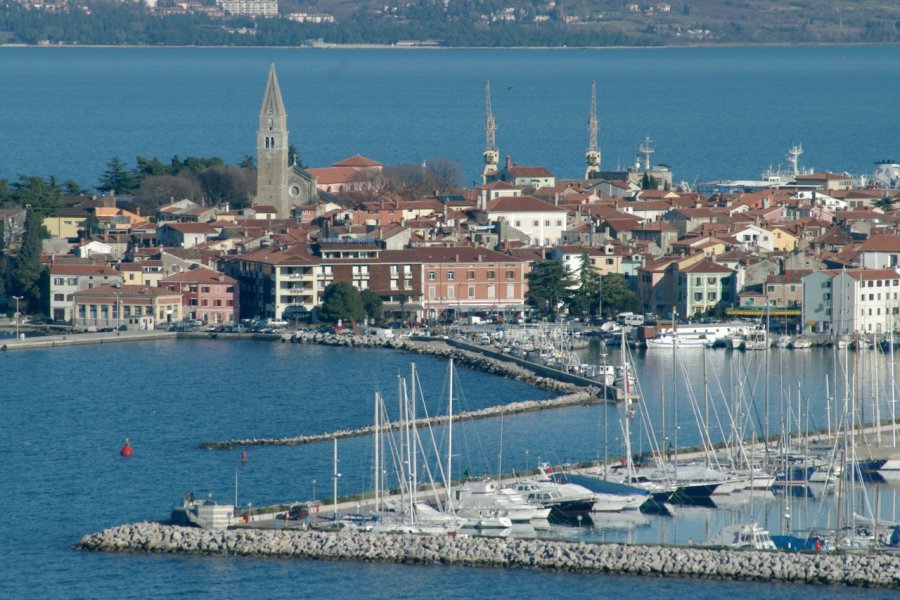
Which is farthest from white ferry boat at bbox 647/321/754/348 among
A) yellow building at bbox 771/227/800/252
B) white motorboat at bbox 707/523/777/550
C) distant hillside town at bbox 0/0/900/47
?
distant hillside town at bbox 0/0/900/47

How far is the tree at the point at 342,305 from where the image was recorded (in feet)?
121

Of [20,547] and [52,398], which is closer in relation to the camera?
[20,547]

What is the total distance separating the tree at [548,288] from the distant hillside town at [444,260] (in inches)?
1.3

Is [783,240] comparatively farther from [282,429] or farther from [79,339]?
[282,429]

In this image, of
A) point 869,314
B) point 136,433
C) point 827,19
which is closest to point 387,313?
point 869,314

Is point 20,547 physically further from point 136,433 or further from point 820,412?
point 820,412

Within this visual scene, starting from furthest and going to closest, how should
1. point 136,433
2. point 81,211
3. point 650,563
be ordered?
point 81,211
point 136,433
point 650,563

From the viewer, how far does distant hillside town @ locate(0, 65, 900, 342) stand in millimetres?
37156

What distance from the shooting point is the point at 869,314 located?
35625 millimetres

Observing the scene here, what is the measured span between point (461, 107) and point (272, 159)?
55.6m

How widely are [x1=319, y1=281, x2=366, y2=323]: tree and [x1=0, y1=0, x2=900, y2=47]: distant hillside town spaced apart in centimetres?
13043

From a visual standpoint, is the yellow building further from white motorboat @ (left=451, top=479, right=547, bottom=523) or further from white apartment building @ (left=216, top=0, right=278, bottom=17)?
white apartment building @ (left=216, top=0, right=278, bottom=17)

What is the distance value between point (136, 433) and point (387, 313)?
1069cm

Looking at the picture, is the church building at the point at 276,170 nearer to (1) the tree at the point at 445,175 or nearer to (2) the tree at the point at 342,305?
(1) the tree at the point at 445,175
